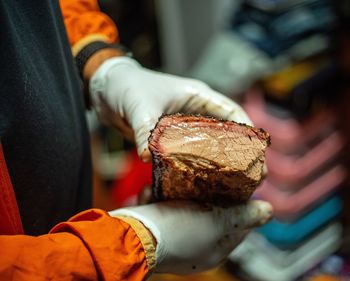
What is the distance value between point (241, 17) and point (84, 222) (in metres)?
1.45

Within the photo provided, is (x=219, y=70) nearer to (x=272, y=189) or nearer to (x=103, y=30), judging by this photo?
(x=272, y=189)

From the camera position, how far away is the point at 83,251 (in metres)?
0.71

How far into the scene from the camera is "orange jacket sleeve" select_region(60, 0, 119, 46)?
1100 mm

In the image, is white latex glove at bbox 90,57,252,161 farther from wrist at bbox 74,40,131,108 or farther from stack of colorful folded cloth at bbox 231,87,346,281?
stack of colorful folded cloth at bbox 231,87,346,281

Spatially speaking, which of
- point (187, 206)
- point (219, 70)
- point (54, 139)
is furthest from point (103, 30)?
point (219, 70)

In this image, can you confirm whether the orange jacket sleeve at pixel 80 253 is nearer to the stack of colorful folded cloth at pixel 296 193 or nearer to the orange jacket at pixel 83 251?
the orange jacket at pixel 83 251

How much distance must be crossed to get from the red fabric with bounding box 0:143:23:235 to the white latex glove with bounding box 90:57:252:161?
251mm

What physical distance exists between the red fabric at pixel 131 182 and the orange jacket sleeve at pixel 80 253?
1255 mm

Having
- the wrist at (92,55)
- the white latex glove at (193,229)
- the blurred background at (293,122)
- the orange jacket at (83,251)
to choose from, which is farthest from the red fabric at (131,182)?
the orange jacket at (83,251)

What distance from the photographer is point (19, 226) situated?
78 centimetres

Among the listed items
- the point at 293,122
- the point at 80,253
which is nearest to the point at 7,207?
the point at 80,253

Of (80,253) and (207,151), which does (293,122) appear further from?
(80,253)

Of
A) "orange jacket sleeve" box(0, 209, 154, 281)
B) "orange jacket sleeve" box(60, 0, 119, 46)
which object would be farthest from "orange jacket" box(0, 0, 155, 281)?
"orange jacket sleeve" box(60, 0, 119, 46)

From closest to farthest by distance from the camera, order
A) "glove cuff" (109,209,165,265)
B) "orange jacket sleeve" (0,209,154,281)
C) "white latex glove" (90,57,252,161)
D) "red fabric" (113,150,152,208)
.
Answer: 1. "orange jacket sleeve" (0,209,154,281)
2. "glove cuff" (109,209,165,265)
3. "white latex glove" (90,57,252,161)
4. "red fabric" (113,150,152,208)
